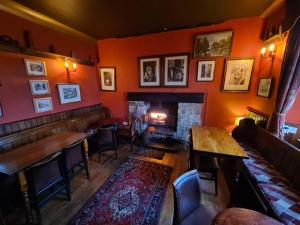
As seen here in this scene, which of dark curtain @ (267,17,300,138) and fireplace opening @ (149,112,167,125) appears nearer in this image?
dark curtain @ (267,17,300,138)

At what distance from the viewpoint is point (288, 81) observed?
1932mm

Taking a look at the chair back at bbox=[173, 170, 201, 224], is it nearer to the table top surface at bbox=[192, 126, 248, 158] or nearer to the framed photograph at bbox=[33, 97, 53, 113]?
the table top surface at bbox=[192, 126, 248, 158]

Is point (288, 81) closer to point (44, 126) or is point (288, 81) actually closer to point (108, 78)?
point (108, 78)

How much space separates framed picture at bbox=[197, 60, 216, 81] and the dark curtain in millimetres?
1383

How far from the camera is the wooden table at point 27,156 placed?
1.60m

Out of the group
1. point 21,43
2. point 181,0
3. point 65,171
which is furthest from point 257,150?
point 21,43

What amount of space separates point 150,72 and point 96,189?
9.87 ft

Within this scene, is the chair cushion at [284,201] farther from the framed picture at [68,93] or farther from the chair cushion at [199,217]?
the framed picture at [68,93]

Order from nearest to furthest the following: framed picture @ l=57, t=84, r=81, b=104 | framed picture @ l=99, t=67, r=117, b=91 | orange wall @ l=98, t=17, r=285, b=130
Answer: orange wall @ l=98, t=17, r=285, b=130 → framed picture @ l=57, t=84, r=81, b=104 → framed picture @ l=99, t=67, r=117, b=91

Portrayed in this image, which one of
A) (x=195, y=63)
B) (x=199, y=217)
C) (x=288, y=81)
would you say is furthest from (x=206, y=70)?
(x=199, y=217)

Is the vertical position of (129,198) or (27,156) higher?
(27,156)

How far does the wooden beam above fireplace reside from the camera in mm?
3467

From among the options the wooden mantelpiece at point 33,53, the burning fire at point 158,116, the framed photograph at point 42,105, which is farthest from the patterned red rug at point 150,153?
the wooden mantelpiece at point 33,53

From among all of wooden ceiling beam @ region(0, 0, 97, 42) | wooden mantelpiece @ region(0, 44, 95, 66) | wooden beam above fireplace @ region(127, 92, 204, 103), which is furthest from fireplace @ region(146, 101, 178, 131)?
wooden ceiling beam @ region(0, 0, 97, 42)
